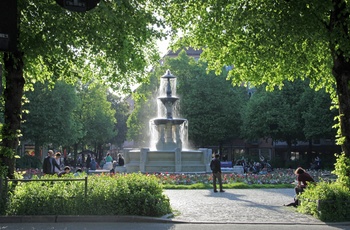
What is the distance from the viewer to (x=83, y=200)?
41.8 feet

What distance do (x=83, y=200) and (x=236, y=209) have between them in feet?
16.0

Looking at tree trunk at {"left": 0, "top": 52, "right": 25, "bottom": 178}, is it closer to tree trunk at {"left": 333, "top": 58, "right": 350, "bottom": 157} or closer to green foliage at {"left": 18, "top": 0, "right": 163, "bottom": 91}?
green foliage at {"left": 18, "top": 0, "right": 163, "bottom": 91}

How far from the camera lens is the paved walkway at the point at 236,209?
1291cm

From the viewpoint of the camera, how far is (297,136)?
2280 inches

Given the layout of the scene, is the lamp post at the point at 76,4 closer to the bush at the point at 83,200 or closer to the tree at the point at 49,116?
the bush at the point at 83,200

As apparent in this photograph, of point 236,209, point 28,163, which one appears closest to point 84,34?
point 236,209

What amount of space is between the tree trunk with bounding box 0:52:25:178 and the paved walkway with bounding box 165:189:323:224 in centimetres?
490

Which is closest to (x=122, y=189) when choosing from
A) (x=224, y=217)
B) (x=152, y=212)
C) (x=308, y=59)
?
(x=152, y=212)

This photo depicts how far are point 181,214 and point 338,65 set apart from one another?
619cm

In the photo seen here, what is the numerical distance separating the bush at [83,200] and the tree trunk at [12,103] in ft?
3.90

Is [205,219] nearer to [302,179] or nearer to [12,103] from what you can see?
[302,179]

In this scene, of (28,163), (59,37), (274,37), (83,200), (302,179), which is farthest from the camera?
(28,163)

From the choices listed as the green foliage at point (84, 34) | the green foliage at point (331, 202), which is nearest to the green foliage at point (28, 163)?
the green foliage at point (84, 34)

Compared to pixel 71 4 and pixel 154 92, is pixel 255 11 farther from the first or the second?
pixel 154 92
